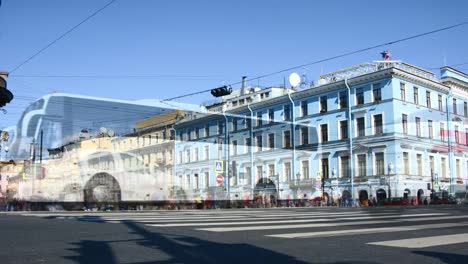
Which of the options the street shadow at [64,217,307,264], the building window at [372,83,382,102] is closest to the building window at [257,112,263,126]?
the building window at [372,83,382,102]

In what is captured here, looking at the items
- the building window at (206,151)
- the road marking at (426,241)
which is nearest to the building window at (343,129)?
the building window at (206,151)

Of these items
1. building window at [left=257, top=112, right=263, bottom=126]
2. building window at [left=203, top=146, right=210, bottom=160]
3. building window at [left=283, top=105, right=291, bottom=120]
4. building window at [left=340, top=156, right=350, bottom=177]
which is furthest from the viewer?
building window at [left=203, top=146, right=210, bottom=160]

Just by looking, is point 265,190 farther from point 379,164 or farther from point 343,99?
point 379,164

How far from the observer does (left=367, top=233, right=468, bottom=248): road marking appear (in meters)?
8.31

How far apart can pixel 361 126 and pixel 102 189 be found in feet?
79.2

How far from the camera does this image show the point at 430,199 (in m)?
45.5

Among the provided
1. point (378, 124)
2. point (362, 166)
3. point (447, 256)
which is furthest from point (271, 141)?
point (447, 256)

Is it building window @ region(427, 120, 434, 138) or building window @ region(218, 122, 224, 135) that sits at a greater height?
building window @ region(218, 122, 224, 135)

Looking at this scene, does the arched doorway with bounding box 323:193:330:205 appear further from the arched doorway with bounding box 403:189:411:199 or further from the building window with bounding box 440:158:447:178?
the building window with bounding box 440:158:447:178

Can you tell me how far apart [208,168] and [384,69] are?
21.5 meters

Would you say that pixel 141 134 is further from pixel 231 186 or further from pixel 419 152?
pixel 419 152

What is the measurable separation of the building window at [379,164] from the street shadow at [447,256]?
1494 inches

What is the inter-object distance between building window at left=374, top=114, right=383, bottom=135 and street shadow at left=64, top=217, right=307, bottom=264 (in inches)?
1485

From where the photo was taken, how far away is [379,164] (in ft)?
146
